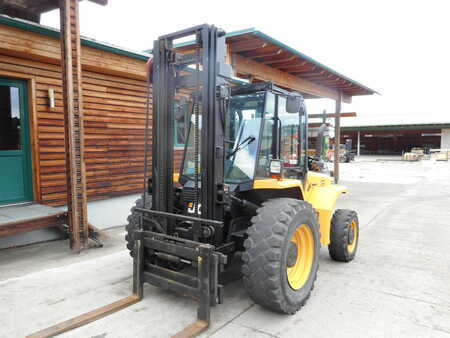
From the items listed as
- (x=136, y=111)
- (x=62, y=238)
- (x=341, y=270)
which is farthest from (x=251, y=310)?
(x=136, y=111)

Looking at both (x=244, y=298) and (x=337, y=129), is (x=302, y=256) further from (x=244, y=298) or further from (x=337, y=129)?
(x=337, y=129)

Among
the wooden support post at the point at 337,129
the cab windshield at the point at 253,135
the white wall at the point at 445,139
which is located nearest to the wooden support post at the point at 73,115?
the cab windshield at the point at 253,135

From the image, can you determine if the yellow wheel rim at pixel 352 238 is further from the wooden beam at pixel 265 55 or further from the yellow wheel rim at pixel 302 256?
the wooden beam at pixel 265 55

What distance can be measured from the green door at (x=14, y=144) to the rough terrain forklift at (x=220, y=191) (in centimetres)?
305

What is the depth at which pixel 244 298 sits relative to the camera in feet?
12.1

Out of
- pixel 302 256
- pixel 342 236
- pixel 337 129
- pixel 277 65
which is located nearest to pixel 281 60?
pixel 277 65

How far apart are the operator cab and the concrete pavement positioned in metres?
1.37

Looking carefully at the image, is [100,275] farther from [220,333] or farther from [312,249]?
[312,249]

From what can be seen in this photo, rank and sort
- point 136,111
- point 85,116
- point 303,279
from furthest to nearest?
1. point 136,111
2. point 85,116
3. point 303,279

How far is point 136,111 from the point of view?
25.0 feet

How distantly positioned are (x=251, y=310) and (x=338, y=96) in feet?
40.6

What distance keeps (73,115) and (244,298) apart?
3639 millimetres

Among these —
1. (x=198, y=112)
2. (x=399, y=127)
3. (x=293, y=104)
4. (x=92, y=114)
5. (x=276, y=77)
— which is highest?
(x=399, y=127)

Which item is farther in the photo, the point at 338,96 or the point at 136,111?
the point at 338,96
